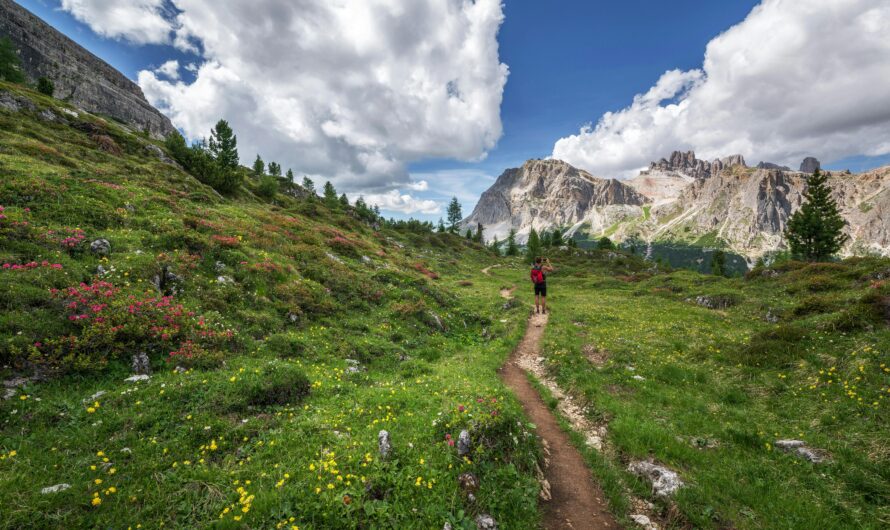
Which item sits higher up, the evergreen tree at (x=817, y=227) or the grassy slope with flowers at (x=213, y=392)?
the evergreen tree at (x=817, y=227)

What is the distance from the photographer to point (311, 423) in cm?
944

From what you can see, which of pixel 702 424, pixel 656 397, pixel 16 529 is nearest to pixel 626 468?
pixel 702 424

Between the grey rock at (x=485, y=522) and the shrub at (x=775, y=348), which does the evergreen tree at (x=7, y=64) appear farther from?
the shrub at (x=775, y=348)

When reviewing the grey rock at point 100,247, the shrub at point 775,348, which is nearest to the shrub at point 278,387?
the grey rock at point 100,247

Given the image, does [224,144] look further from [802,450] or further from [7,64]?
[802,450]

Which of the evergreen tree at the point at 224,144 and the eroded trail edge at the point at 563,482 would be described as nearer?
the eroded trail edge at the point at 563,482

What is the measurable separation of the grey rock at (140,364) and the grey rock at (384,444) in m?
8.17

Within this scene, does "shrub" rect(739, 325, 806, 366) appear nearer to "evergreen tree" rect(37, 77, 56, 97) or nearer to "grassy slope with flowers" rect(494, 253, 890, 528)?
"grassy slope with flowers" rect(494, 253, 890, 528)

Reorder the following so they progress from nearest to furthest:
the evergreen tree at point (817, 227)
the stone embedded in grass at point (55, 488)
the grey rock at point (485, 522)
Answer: the stone embedded in grass at point (55, 488) < the grey rock at point (485, 522) < the evergreen tree at point (817, 227)

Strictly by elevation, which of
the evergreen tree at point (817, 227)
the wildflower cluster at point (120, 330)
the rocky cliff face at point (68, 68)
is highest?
the rocky cliff face at point (68, 68)

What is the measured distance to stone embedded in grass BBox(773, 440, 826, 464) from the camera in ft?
28.7

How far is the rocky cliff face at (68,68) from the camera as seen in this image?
449 ft

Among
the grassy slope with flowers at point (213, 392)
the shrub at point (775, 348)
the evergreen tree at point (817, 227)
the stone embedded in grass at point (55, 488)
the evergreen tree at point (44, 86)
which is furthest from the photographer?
the evergreen tree at point (44, 86)

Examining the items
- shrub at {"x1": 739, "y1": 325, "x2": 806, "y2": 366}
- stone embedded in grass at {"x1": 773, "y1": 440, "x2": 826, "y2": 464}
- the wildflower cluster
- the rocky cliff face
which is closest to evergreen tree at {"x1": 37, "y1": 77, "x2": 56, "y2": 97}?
the rocky cliff face
